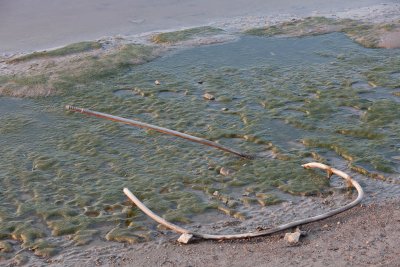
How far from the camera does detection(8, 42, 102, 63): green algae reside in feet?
31.4

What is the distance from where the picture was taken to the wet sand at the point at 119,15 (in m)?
10.9

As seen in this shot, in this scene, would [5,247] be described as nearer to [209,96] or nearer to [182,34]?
[209,96]

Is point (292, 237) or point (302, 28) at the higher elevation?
point (302, 28)

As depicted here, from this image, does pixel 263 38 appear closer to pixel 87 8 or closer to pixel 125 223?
pixel 87 8

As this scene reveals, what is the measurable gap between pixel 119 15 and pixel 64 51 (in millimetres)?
2363

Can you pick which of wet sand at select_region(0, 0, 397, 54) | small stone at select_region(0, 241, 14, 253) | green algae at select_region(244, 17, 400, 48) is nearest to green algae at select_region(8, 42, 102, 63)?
wet sand at select_region(0, 0, 397, 54)

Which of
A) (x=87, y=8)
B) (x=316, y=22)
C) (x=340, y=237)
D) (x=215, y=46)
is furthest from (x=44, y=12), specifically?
(x=340, y=237)

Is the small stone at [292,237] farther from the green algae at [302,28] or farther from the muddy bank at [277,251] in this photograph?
the green algae at [302,28]

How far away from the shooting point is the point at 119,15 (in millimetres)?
11906

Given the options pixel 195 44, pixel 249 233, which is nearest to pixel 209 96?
pixel 195 44

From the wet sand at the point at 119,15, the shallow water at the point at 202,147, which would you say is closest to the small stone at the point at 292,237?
the shallow water at the point at 202,147

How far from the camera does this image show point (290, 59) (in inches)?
361

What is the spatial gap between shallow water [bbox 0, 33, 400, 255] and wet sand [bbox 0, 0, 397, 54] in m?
2.06

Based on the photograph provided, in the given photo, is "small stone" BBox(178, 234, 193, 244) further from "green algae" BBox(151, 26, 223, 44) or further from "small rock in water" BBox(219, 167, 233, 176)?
"green algae" BBox(151, 26, 223, 44)
